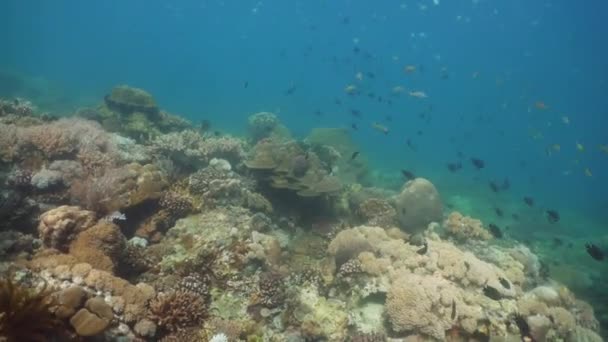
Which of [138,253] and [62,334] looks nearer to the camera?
[62,334]

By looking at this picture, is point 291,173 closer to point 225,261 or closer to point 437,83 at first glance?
point 225,261

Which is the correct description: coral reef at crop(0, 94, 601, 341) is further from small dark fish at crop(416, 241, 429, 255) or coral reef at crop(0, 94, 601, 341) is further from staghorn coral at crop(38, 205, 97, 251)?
small dark fish at crop(416, 241, 429, 255)

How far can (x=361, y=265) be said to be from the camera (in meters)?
9.48

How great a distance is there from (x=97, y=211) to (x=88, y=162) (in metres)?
2.45

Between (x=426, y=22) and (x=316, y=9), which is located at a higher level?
(x=316, y=9)

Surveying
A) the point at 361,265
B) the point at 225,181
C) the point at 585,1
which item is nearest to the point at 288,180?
the point at 225,181

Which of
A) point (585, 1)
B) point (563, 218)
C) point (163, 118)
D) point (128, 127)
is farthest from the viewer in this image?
point (585, 1)

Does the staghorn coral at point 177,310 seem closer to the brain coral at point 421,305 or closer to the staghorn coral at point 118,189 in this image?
the staghorn coral at point 118,189

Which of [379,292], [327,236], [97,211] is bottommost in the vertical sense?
[379,292]

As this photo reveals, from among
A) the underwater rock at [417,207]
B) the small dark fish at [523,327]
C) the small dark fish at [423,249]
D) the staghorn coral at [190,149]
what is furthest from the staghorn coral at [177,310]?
the underwater rock at [417,207]

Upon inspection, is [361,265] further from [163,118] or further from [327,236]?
[163,118]

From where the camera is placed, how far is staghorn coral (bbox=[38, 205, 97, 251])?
7258 mm

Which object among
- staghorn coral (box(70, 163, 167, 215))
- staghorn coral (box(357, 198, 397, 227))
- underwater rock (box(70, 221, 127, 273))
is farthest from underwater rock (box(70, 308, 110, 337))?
staghorn coral (box(357, 198, 397, 227))

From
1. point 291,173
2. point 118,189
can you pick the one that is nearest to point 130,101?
point 291,173
